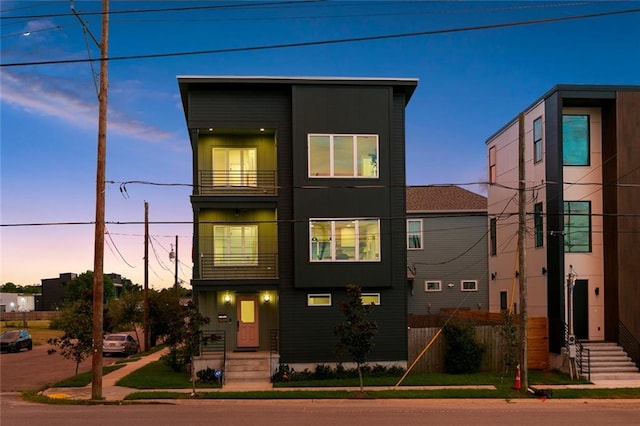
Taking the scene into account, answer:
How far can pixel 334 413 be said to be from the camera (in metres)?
15.4

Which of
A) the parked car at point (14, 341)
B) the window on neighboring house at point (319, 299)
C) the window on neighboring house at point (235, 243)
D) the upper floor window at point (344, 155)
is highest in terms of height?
the upper floor window at point (344, 155)

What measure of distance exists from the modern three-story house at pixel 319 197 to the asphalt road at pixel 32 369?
22.7 ft

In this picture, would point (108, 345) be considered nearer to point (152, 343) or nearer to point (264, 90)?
point (152, 343)

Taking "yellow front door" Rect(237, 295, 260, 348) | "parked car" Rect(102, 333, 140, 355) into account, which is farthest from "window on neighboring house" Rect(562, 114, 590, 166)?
"parked car" Rect(102, 333, 140, 355)

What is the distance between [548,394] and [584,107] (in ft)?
37.4

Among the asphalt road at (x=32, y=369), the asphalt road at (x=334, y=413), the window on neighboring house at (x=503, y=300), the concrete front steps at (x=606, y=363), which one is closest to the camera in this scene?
the asphalt road at (x=334, y=413)

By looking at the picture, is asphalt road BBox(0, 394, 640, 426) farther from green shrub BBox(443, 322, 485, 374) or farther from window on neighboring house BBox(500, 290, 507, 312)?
window on neighboring house BBox(500, 290, 507, 312)

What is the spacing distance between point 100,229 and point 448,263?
2293 centimetres

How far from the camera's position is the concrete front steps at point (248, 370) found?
20453 millimetres

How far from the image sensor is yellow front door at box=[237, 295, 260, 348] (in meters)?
23.2

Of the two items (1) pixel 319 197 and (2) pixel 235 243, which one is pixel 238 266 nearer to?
(2) pixel 235 243

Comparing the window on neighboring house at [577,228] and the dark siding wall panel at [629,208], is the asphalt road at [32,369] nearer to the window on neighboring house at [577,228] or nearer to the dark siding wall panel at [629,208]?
the window on neighboring house at [577,228]

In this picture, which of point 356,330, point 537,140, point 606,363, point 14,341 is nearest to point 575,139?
point 537,140

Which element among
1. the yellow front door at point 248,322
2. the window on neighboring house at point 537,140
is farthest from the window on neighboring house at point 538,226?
the yellow front door at point 248,322
